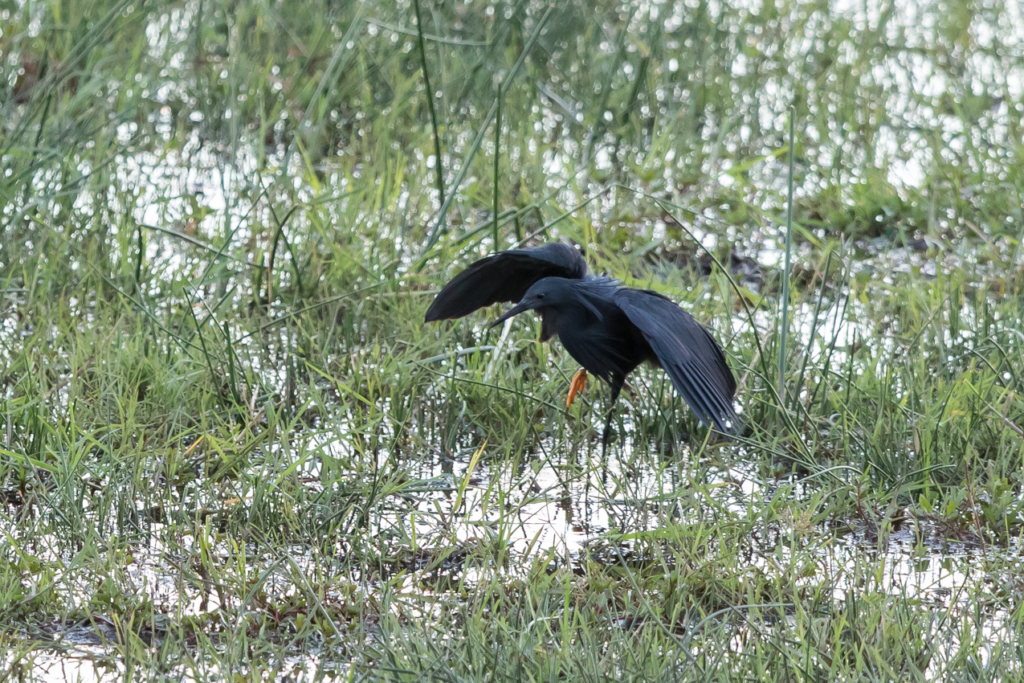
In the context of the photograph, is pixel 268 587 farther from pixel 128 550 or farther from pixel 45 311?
pixel 45 311

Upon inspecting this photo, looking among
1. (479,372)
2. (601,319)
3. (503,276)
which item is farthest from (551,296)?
(479,372)

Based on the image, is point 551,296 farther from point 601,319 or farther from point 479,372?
point 479,372

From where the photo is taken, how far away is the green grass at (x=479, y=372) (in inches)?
92.2

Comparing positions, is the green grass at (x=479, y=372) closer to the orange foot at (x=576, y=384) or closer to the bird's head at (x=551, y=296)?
the orange foot at (x=576, y=384)

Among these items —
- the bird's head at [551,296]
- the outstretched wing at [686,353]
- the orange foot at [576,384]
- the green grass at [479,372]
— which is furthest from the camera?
the orange foot at [576,384]

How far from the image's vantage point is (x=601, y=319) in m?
3.09

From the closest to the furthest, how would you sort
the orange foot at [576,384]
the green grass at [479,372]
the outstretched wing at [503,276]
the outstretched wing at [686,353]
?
the green grass at [479,372] → the outstretched wing at [686,353] → the outstretched wing at [503,276] → the orange foot at [576,384]

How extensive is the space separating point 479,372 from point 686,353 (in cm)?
80

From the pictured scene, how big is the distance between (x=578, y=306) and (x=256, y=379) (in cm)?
A: 95

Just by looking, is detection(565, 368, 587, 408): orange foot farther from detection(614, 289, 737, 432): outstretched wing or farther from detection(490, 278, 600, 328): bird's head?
detection(614, 289, 737, 432): outstretched wing

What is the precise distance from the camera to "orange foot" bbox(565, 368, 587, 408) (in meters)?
3.35

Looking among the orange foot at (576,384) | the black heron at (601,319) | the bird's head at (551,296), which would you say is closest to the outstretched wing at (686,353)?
the black heron at (601,319)

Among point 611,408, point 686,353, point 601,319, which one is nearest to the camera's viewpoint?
point 686,353

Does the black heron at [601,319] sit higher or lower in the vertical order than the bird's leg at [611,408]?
higher
